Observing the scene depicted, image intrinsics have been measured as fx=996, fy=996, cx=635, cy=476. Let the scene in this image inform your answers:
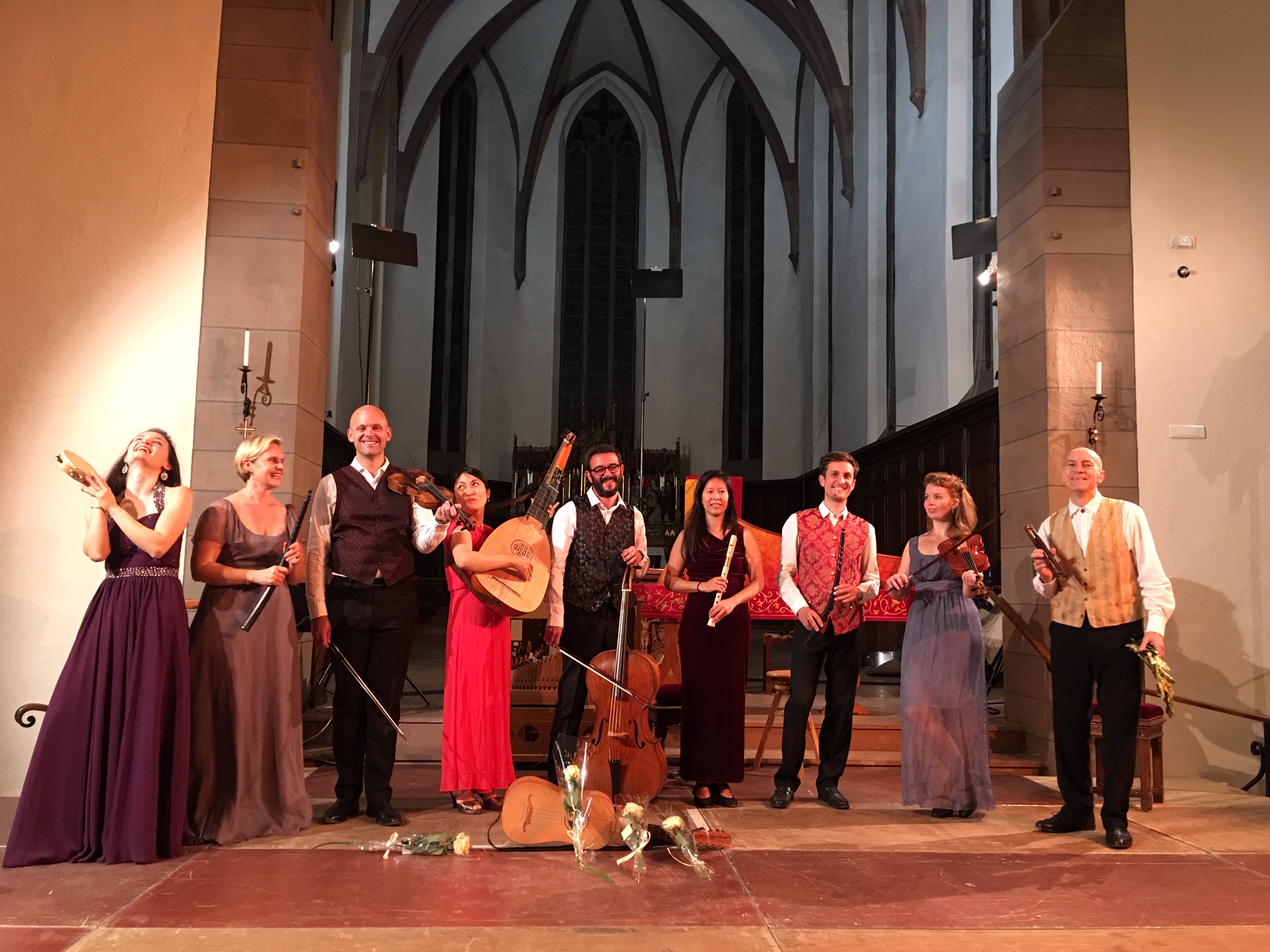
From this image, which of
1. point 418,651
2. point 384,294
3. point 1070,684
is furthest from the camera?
point 384,294

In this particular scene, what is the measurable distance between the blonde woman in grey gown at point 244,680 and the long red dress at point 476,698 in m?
0.60

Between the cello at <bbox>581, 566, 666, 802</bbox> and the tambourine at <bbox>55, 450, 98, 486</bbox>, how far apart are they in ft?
6.48

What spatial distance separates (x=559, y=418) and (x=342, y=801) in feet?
48.1

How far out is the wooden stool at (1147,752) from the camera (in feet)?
14.9

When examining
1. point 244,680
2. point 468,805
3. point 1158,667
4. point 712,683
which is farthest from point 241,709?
point 1158,667

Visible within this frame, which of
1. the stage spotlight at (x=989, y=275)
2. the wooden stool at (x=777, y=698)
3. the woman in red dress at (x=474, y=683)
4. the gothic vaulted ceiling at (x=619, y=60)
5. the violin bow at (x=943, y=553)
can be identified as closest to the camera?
the woman in red dress at (x=474, y=683)

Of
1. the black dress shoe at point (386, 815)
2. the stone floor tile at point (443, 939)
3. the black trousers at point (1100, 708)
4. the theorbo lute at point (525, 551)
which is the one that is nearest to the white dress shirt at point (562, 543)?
the theorbo lute at point (525, 551)

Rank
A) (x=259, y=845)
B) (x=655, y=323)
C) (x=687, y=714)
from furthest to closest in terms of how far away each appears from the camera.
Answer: (x=655, y=323), (x=687, y=714), (x=259, y=845)

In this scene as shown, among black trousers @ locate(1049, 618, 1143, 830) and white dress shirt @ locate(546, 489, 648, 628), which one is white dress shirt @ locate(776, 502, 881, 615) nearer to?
white dress shirt @ locate(546, 489, 648, 628)

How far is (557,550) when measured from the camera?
4.43 m

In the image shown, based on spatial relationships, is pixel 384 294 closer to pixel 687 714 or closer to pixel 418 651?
pixel 418 651

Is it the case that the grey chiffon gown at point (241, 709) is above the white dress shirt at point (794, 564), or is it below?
below

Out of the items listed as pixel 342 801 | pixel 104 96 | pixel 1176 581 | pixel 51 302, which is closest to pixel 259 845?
pixel 342 801

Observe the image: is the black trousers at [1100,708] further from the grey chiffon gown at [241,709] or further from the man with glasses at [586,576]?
the grey chiffon gown at [241,709]
